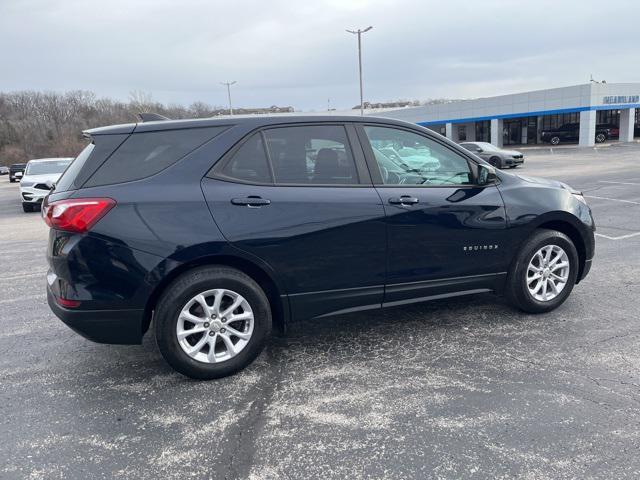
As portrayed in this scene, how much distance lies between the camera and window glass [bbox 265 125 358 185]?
378 centimetres

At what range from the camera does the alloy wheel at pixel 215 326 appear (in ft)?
11.5

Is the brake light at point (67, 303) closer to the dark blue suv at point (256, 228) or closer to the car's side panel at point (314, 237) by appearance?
the dark blue suv at point (256, 228)

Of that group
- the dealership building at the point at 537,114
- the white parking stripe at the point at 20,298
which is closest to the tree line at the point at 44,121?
the dealership building at the point at 537,114

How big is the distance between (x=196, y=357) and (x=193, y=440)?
0.71 meters

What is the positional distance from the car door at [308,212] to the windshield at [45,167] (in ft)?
46.2

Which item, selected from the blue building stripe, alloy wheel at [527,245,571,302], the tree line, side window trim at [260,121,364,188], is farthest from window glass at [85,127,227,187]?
the tree line

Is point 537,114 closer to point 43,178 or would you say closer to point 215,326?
point 43,178

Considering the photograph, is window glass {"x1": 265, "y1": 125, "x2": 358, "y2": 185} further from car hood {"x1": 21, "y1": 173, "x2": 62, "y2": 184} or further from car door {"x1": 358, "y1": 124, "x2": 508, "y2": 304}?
car hood {"x1": 21, "y1": 173, "x2": 62, "y2": 184}

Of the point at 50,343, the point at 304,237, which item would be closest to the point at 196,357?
the point at 304,237

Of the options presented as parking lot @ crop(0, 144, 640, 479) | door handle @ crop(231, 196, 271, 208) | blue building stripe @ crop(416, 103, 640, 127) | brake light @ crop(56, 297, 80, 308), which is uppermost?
blue building stripe @ crop(416, 103, 640, 127)

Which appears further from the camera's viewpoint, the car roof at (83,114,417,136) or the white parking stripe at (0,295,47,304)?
the white parking stripe at (0,295,47,304)

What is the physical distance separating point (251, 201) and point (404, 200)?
3.94 ft

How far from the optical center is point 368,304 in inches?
157

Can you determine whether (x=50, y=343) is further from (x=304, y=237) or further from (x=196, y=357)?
(x=304, y=237)
